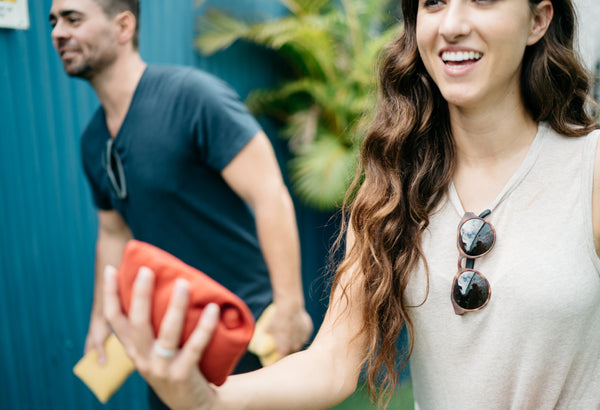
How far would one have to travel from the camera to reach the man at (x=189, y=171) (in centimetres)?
205

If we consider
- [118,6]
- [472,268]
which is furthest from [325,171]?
[472,268]

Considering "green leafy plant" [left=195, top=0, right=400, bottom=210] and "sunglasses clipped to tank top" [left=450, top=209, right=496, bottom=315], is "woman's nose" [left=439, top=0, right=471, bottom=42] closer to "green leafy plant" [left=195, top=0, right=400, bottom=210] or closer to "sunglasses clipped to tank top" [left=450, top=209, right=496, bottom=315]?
"sunglasses clipped to tank top" [left=450, top=209, right=496, bottom=315]

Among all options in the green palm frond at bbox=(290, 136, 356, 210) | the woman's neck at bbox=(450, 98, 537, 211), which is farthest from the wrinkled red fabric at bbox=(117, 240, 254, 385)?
the green palm frond at bbox=(290, 136, 356, 210)

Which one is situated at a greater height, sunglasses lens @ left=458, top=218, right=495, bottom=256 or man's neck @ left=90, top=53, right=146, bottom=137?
man's neck @ left=90, top=53, right=146, bottom=137

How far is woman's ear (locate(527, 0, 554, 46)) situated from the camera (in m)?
1.39

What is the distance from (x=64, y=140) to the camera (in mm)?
2785

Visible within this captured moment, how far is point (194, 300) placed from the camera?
0.96 meters

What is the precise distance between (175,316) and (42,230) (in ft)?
6.76

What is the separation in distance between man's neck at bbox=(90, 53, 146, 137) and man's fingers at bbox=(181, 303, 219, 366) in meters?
1.31

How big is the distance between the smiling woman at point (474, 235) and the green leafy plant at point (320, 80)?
2273mm

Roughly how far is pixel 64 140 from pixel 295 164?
180 cm

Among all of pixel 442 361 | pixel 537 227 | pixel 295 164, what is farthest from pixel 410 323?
pixel 295 164

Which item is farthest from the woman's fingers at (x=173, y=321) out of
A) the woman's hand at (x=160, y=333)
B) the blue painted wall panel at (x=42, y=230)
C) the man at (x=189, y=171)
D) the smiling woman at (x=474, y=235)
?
the blue painted wall panel at (x=42, y=230)

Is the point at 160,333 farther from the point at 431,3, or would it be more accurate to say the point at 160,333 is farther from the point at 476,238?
the point at 431,3
